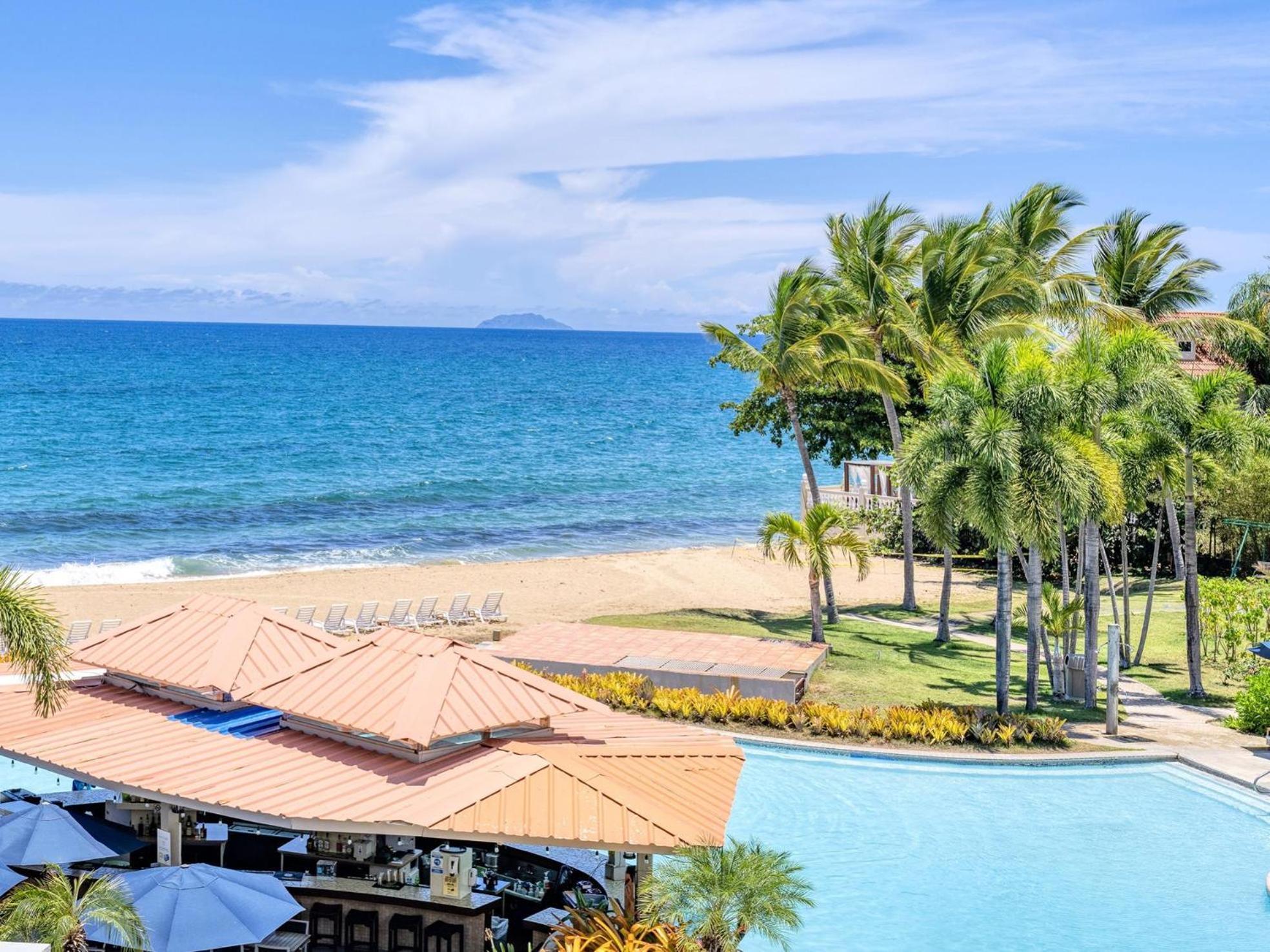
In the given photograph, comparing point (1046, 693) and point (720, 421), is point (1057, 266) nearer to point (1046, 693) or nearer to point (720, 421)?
point (1046, 693)

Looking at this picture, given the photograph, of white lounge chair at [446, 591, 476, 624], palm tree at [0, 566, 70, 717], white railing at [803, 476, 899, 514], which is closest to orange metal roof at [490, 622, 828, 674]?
white lounge chair at [446, 591, 476, 624]

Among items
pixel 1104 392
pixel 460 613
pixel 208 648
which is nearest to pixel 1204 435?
pixel 1104 392

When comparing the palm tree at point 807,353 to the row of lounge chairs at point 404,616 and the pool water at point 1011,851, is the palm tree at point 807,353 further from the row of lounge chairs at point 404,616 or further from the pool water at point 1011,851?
the pool water at point 1011,851

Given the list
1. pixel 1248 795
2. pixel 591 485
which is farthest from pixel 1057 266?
pixel 591 485

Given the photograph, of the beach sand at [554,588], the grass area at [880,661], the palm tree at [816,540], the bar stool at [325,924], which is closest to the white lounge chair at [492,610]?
the beach sand at [554,588]

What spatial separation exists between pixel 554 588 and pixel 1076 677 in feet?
49.7

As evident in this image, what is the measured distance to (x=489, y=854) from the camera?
41.0ft

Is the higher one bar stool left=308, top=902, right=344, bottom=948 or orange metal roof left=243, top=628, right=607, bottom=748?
orange metal roof left=243, top=628, right=607, bottom=748

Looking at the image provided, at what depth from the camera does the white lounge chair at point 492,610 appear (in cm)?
2695

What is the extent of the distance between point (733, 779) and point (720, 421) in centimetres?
9329

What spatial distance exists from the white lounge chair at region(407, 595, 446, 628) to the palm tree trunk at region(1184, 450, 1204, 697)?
49.3 ft

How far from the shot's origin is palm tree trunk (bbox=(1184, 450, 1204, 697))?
66.8 ft

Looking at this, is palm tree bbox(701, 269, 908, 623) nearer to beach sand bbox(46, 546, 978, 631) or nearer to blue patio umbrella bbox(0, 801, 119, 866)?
beach sand bbox(46, 546, 978, 631)

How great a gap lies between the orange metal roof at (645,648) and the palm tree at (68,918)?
12.1 meters
